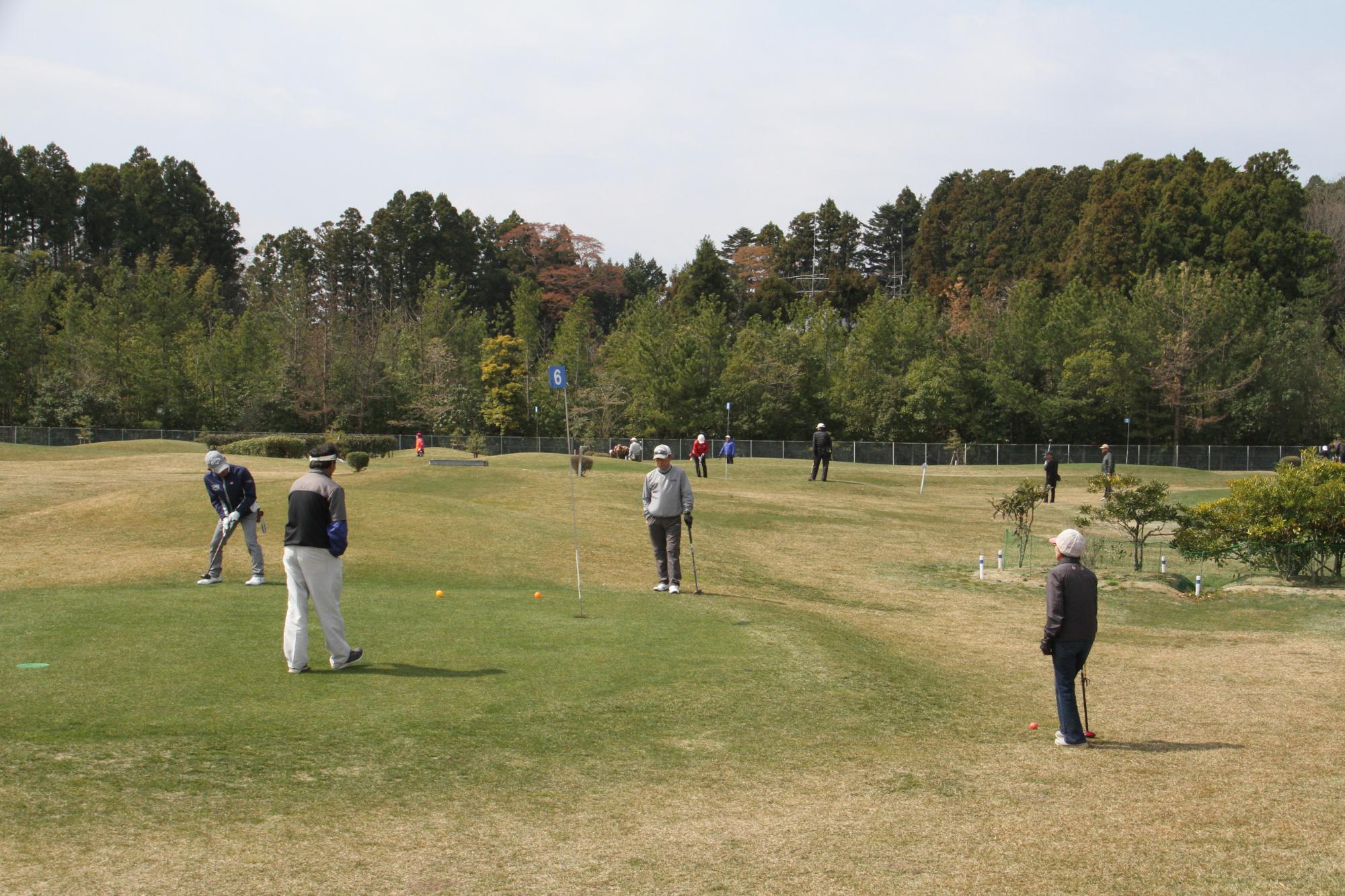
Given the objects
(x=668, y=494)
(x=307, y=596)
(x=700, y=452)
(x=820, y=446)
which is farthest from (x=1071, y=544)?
(x=700, y=452)

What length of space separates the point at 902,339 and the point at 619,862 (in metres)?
73.3

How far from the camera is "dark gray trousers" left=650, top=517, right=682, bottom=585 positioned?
16.6m

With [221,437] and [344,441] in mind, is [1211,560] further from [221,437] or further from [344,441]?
[221,437]

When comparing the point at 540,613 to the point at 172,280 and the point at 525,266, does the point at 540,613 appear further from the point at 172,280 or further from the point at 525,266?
the point at 525,266

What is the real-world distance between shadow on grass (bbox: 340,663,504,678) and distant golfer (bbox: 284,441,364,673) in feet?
1.71

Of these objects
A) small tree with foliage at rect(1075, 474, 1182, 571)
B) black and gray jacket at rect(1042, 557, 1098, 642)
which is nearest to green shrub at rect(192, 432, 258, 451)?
small tree with foliage at rect(1075, 474, 1182, 571)

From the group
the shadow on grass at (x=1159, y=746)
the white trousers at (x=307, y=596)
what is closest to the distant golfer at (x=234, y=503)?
the white trousers at (x=307, y=596)

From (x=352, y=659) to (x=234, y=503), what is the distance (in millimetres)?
5868

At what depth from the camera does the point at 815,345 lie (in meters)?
82.1

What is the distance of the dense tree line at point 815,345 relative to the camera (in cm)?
7238

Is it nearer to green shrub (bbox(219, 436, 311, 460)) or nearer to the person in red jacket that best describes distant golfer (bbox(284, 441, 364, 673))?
the person in red jacket

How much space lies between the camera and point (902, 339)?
7725 centimetres

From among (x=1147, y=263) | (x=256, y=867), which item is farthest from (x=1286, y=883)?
(x=1147, y=263)

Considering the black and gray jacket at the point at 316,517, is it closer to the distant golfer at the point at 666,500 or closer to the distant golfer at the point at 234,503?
the distant golfer at the point at 234,503
